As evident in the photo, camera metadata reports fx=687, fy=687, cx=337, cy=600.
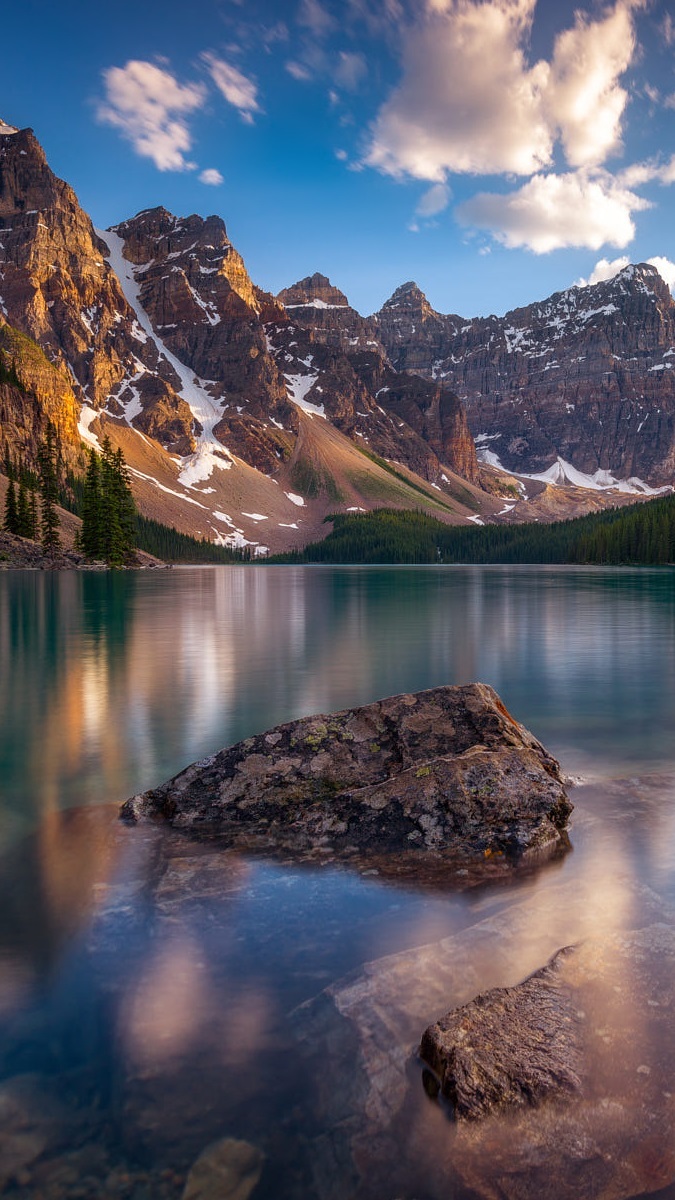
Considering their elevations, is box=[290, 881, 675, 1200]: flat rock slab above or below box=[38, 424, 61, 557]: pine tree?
below

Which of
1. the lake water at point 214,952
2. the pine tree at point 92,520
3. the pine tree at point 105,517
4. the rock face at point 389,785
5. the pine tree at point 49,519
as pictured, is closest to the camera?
the lake water at point 214,952

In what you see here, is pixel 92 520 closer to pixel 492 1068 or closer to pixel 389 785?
pixel 389 785

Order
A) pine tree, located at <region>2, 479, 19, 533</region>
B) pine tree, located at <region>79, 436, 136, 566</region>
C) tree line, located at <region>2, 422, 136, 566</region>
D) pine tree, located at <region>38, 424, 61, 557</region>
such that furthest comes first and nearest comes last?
pine tree, located at <region>79, 436, 136, 566</region>
pine tree, located at <region>38, 424, 61, 557</region>
tree line, located at <region>2, 422, 136, 566</region>
pine tree, located at <region>2, 479, 19, 533</region>

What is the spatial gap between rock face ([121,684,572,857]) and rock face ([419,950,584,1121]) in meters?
3.30

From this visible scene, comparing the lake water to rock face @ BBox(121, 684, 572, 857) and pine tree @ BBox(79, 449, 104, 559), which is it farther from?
pine tree @ BBox(79, 449, 104, 559)

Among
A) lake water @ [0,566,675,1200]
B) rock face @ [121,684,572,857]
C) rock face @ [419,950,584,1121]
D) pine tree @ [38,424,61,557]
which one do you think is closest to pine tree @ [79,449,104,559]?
pine tree @ [38,424,61,557]

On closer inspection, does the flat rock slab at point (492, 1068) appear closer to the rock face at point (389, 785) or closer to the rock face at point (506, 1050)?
the rock face at point (506, 1050)

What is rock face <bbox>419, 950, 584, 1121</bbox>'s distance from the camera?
4.71 metres

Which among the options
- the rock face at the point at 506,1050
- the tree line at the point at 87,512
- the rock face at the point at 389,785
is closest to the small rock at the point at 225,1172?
the rock face at the point at 506,1050

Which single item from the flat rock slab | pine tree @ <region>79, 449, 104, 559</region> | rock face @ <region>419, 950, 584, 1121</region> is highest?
pine tree @ <region>79, 449, 104, 559</region>

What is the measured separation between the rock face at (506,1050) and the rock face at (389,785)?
3305 mm

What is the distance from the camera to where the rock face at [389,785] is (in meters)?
9.22

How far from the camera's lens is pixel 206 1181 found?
4.18m

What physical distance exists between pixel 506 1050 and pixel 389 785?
16.3 feet
